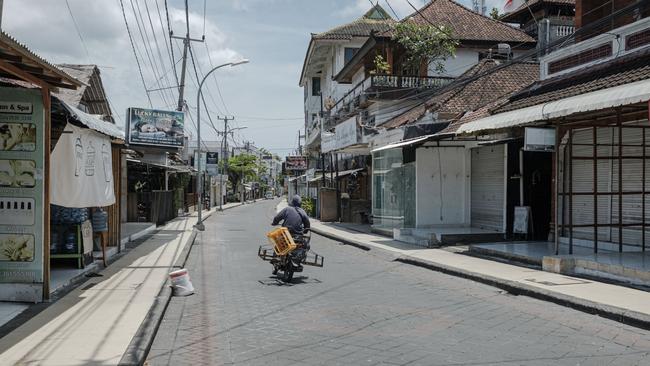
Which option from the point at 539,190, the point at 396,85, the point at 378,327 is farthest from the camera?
the point at 396,85

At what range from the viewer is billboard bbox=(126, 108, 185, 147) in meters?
27.0

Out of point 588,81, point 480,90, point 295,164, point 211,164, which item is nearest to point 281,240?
point 588,81

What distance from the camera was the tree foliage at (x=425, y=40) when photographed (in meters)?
27.8

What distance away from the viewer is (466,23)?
1267 inches

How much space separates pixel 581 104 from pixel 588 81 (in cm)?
331

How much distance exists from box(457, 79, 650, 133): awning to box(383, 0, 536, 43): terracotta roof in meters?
17.8

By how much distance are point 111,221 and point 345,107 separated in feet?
72.8

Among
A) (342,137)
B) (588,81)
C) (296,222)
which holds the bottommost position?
(296,222)

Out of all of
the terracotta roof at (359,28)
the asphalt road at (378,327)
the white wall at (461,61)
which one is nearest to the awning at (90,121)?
the asphalt road at (378,327)

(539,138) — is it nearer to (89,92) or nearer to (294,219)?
(294,219)

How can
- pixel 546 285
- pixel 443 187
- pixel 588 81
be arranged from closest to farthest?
pixel 546 285, pixel 588 81, pixel 443 187

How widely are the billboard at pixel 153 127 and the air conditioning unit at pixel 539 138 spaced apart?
18.6 metres

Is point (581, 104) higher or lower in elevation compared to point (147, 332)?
higher

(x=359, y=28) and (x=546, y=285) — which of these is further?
(x=359, y=28)
